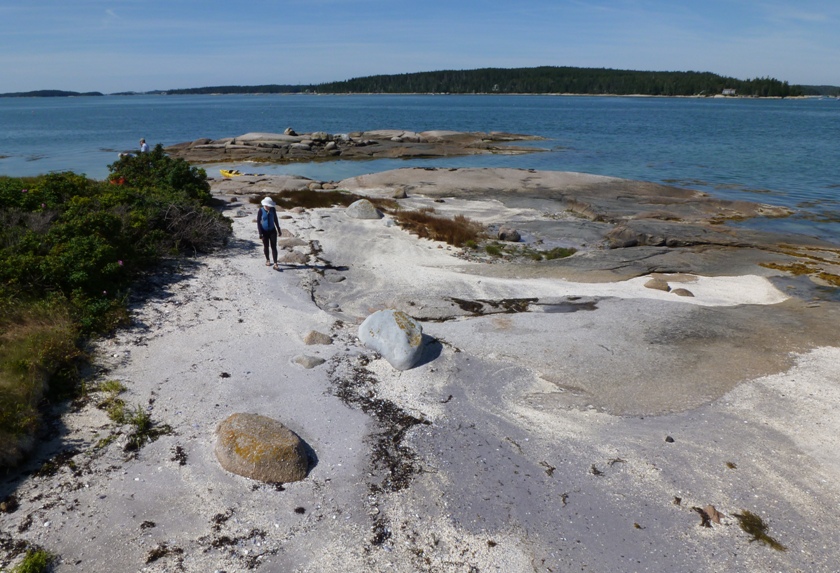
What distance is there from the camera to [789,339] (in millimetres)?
12594

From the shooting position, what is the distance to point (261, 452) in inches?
304

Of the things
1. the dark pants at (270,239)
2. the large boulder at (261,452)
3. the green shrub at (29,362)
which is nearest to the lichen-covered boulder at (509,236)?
the dark pants at (270,239)

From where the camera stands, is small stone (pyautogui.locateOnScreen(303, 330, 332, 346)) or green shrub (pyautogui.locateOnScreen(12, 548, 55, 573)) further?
small stone (pyautogui.locateOnScreen(303, 330, 332, 346))

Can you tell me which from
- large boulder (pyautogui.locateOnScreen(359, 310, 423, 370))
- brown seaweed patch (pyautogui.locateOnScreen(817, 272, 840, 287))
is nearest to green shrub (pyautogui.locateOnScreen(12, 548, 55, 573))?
large boulder (pyautogui.locateOnScreen(359, 310, 423, 370))

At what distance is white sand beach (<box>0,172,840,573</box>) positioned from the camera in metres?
6.72

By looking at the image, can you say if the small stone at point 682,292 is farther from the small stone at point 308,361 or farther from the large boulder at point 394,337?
the small stone at point 308,361

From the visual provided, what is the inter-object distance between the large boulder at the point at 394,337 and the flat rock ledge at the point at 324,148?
132ft

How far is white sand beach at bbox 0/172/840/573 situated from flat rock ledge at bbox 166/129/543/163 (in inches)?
1510

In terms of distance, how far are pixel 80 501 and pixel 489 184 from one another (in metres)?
29.9

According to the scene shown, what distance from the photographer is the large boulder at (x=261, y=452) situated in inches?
300

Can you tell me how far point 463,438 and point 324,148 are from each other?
49.0m

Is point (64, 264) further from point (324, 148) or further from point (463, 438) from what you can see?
point (324, 148)

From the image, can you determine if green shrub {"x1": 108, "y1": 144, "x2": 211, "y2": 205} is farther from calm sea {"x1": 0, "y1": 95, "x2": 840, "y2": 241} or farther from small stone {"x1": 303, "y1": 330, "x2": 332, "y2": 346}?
calm sea {"x1": 0, "y1": 95, "x2": 840, "y2": 241}

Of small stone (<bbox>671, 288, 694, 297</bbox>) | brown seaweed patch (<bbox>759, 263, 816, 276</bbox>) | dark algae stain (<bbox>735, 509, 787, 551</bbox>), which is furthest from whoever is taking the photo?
brown seaweed patch (<bbox>759, 263, 816, 276</bbox>)
